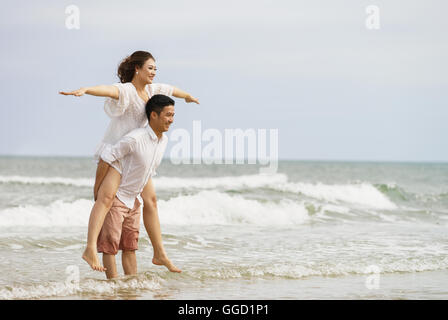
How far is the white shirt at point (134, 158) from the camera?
16.3ft

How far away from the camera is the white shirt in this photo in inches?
196

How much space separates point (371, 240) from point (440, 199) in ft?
48.1

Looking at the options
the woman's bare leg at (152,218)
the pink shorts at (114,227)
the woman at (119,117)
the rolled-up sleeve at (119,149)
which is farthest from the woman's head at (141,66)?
the pink shorts at (114,227)

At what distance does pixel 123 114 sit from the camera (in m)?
5.06

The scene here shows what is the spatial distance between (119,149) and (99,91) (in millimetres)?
536

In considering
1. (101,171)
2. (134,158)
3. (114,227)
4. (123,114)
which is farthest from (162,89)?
(114,227)

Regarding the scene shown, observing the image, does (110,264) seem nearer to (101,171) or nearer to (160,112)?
(101,171)

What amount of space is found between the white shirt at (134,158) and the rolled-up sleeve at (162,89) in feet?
1.22

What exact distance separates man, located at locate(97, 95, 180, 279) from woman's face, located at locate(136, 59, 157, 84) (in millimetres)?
194

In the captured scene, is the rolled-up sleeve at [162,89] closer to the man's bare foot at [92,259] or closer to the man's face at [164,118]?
the man's face at [164,118]

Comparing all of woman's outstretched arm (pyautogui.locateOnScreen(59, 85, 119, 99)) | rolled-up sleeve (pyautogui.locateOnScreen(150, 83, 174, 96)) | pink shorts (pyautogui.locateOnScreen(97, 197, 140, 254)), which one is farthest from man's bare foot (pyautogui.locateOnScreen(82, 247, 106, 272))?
rolled-up sleeve (pyautogui.locateOnScreen(150, 83, 174, 96))

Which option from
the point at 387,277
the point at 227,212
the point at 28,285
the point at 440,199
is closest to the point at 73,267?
the point at 28,285

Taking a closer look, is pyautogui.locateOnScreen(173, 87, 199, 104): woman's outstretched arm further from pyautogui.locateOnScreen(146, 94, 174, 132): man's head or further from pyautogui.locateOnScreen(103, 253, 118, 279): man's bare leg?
pyautogui.locateOnScreen(103, 253, 118, 279): man's bare leg
